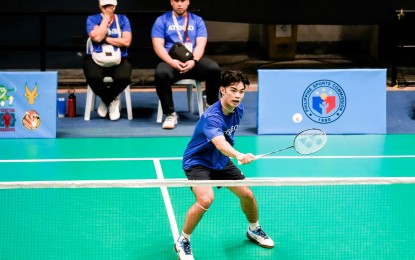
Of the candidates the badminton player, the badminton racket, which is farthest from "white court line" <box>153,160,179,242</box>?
the badminton racket

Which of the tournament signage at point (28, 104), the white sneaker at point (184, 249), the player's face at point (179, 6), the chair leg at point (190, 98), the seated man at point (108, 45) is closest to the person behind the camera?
the white sneaker at point (184, 249)

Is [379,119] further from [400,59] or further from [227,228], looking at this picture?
[227,228]

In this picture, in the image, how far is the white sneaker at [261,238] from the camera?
787cm

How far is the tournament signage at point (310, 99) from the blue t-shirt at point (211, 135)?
4.20m

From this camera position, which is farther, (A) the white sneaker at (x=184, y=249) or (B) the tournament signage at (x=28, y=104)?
(B) the tournament signage at (x=28, y=104)

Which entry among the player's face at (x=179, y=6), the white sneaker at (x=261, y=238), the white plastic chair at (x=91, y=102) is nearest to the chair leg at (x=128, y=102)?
the white plastic chair at (x=91, y=102)

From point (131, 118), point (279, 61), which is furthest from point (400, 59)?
point (131, 118)

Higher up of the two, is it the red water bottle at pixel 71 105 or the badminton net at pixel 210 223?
the red water bottle at pixel 71 105

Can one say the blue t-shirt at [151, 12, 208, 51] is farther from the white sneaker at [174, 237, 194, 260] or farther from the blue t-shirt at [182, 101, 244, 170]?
the white sneaker at [174, 237, 194, 260]

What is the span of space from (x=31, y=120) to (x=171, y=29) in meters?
2.27

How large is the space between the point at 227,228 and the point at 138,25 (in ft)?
25.8

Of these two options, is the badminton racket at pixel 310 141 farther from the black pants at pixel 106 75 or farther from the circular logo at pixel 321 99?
the black pants at pixel 106 75

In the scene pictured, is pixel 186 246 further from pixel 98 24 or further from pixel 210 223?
pixel 98 24

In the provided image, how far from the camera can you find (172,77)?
1220 cm
